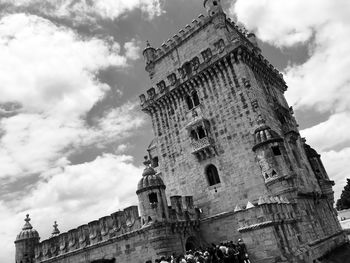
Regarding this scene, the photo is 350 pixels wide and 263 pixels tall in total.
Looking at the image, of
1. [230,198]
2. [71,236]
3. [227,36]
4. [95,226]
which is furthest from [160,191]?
[227,36]

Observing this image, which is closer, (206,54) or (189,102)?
(206,54)

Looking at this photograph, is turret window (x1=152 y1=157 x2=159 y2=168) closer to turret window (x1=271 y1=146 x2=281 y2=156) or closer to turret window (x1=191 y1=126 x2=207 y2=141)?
turret window (x1=191 y1=126 x2=207 y2=141)

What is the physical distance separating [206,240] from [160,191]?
17.6 ft

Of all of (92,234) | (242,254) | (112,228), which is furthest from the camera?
(92,234)

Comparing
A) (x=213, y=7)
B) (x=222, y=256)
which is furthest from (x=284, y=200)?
(x=213, y=7)

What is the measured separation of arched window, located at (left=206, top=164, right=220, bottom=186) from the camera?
23484 mm

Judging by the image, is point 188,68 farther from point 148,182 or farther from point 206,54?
point 148,182

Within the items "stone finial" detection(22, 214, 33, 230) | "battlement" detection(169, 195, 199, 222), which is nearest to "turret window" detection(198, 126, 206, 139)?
"battlement" detection(169, 195, 199, 222)

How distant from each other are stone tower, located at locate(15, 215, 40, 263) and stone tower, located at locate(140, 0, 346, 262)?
13.9 metres

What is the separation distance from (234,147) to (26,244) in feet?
68.6

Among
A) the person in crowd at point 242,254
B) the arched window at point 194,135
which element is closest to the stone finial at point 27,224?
the arched window at point 194,135

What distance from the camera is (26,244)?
27.9 m

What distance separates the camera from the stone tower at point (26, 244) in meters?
27.6

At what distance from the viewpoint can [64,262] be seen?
25.0 meters
